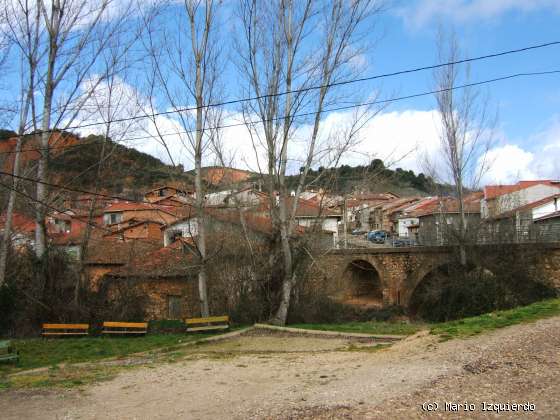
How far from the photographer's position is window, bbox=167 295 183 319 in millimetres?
21159

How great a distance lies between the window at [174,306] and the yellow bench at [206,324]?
585 cm

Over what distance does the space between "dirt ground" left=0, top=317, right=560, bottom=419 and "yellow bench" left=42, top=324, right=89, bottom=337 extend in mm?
7531

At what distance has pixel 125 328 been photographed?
16172 mm

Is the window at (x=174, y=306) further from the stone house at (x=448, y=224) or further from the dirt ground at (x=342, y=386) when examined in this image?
the stone house at (x=448, y=224)

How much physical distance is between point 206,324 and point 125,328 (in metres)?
2.73

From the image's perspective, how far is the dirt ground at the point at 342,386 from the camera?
212 inches

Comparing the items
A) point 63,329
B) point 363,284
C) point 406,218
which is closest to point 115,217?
point 363,284

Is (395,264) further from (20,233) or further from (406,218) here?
(406,218)

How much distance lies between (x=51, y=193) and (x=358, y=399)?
14.5 m

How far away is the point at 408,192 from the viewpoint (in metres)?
94.6

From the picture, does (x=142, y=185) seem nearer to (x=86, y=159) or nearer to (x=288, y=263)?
(x=86, y=159)

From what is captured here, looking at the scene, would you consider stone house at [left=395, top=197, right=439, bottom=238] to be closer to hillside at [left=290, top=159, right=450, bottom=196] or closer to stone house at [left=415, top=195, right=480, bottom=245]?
stone house at [left=415, top=195, right=480, bottom=245]

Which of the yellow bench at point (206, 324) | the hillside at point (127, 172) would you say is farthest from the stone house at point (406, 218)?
the yellow bench at point (206, 324)

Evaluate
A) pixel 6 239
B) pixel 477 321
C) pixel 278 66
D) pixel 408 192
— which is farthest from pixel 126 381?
pixel 408 192
